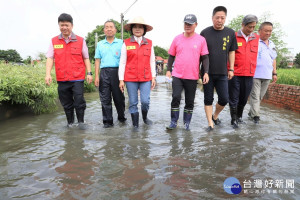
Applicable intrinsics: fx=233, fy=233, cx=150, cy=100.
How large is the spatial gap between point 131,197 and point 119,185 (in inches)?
9.2

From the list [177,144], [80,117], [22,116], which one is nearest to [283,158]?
[177,144]

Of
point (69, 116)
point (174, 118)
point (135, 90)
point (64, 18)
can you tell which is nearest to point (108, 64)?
point (135, 90)

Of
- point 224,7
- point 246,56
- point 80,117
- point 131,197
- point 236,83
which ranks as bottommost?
point 131,197

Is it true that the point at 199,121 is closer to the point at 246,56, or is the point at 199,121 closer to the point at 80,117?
the point at 246,56

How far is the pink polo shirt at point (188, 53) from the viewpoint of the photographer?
3.96 m

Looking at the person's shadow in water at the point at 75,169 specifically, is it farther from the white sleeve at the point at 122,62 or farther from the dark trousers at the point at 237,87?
the dark trousers at the point at 237,87

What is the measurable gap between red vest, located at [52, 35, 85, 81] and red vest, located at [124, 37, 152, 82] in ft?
2.94

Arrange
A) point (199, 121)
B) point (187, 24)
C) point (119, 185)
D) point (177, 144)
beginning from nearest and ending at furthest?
1. point (119, 185)
2. point (177, 144)
3. point (187, 24)
4. point (199, 121)

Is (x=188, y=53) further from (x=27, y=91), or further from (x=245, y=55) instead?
(x=27, y=91)

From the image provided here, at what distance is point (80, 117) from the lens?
4453mm

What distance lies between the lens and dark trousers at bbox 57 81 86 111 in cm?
433

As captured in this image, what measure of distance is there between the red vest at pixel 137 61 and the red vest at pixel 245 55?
1.73m

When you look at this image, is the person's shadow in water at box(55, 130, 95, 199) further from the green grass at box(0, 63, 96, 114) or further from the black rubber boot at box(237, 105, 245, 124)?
the black rubber boot at box(237, 105, 245, 124)

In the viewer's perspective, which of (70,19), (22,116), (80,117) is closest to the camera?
(70,19)
